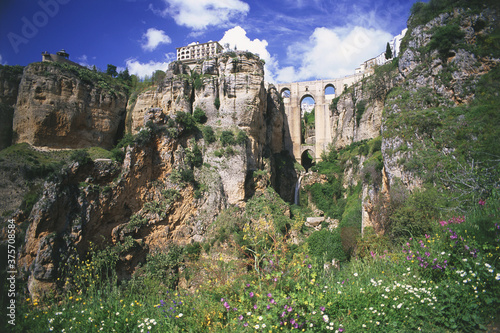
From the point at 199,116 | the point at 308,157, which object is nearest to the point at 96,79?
the point at 199,116

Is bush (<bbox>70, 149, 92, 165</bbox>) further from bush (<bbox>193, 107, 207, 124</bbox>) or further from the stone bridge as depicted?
the stone bridge

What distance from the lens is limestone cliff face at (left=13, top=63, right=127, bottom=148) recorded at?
2317 centimetres

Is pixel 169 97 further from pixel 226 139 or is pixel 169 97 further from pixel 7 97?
pixel 7 97

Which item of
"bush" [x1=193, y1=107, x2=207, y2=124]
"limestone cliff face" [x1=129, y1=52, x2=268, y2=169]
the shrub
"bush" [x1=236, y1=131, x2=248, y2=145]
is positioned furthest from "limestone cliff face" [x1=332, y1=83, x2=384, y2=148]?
the shrub

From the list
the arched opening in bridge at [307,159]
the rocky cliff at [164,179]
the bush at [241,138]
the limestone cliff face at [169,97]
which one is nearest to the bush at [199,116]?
the rocky cliff at [164,179]

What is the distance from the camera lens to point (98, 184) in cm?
→ 1892

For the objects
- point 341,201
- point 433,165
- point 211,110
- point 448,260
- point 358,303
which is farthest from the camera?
point 341,201

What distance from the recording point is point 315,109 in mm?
42094

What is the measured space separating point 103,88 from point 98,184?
12.5 metres

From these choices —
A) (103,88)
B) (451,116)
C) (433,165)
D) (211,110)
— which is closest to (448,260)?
(433,165)

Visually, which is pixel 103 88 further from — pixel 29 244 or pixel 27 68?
pixel 29 244

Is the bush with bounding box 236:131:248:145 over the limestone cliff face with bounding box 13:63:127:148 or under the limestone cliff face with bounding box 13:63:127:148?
under

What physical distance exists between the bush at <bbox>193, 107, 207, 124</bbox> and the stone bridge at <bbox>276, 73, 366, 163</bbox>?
16662 mm

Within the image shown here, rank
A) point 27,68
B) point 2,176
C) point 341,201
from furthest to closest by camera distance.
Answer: point 341,201, point 27,68, point 2,176
